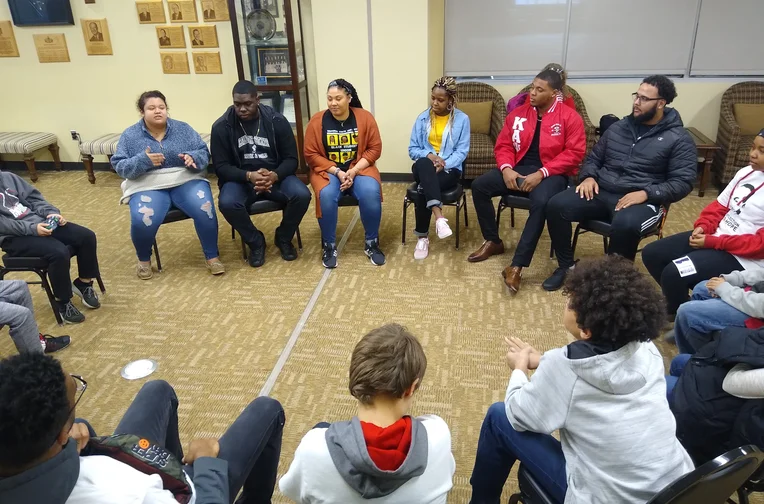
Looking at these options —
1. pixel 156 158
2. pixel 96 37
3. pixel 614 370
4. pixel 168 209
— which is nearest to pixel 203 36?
pixel 96 37

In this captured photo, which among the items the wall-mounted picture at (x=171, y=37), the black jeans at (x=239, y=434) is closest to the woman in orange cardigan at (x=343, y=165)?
the black jeans at (x=239, y=434)

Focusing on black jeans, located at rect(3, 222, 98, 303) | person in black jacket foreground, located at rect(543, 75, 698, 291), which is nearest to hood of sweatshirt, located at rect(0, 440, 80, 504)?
black jeans, located at rect(3, 222, 98, 303)

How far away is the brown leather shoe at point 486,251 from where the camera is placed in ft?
12.4

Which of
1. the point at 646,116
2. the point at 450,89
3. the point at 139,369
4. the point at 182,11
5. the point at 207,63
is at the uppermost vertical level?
the point at 182,11

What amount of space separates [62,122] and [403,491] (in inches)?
235

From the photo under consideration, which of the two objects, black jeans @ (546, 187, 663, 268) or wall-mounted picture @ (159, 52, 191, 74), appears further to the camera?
wall-mounted picture @ (159, 52, 191, 74)

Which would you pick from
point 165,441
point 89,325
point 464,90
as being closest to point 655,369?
point 165,441

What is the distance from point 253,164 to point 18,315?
172 centimetres

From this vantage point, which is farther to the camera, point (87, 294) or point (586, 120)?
Result: point (586, 120)

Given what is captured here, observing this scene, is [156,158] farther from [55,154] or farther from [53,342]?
[55,154]

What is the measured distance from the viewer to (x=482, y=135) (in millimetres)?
5043

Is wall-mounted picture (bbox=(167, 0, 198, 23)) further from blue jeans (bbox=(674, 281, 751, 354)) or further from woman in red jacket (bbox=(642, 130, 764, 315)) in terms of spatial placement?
blue jeans (bbox=(674, 281, 751, 354))

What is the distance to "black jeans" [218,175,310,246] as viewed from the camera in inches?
144

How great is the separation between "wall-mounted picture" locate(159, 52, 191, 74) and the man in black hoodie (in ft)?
6.83
